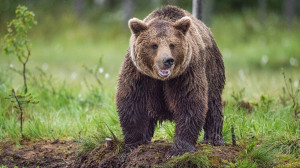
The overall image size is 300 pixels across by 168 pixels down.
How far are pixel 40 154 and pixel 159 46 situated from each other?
1900mm

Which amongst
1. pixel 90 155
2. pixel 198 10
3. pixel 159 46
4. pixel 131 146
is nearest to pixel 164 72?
pixel 159 46

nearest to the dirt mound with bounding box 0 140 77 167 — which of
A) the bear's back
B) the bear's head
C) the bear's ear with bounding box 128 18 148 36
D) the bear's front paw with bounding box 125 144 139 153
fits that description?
the bear's front paw with bounding box 125 144 139 153

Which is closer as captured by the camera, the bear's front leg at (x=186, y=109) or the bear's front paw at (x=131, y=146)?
the bear's front leg at (x=186, y=109)

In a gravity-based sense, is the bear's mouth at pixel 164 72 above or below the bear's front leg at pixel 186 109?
above

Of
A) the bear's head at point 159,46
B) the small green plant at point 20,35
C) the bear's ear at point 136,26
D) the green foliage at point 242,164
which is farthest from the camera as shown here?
the small green plant at point 20,35

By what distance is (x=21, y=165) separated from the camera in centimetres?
494

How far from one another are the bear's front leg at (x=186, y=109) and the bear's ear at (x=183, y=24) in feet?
1.64

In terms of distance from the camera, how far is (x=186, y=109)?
4.42 metres

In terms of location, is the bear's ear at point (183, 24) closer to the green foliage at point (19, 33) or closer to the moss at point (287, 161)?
the moss at point (287, 161)

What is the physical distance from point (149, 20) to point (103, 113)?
1.64 meters

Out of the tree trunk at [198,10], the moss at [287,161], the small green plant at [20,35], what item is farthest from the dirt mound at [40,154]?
the tree trunk at [198,10]

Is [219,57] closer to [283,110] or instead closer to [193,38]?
[193,38]

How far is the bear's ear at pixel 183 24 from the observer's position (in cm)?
440

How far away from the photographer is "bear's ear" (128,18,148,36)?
4.35 metres
